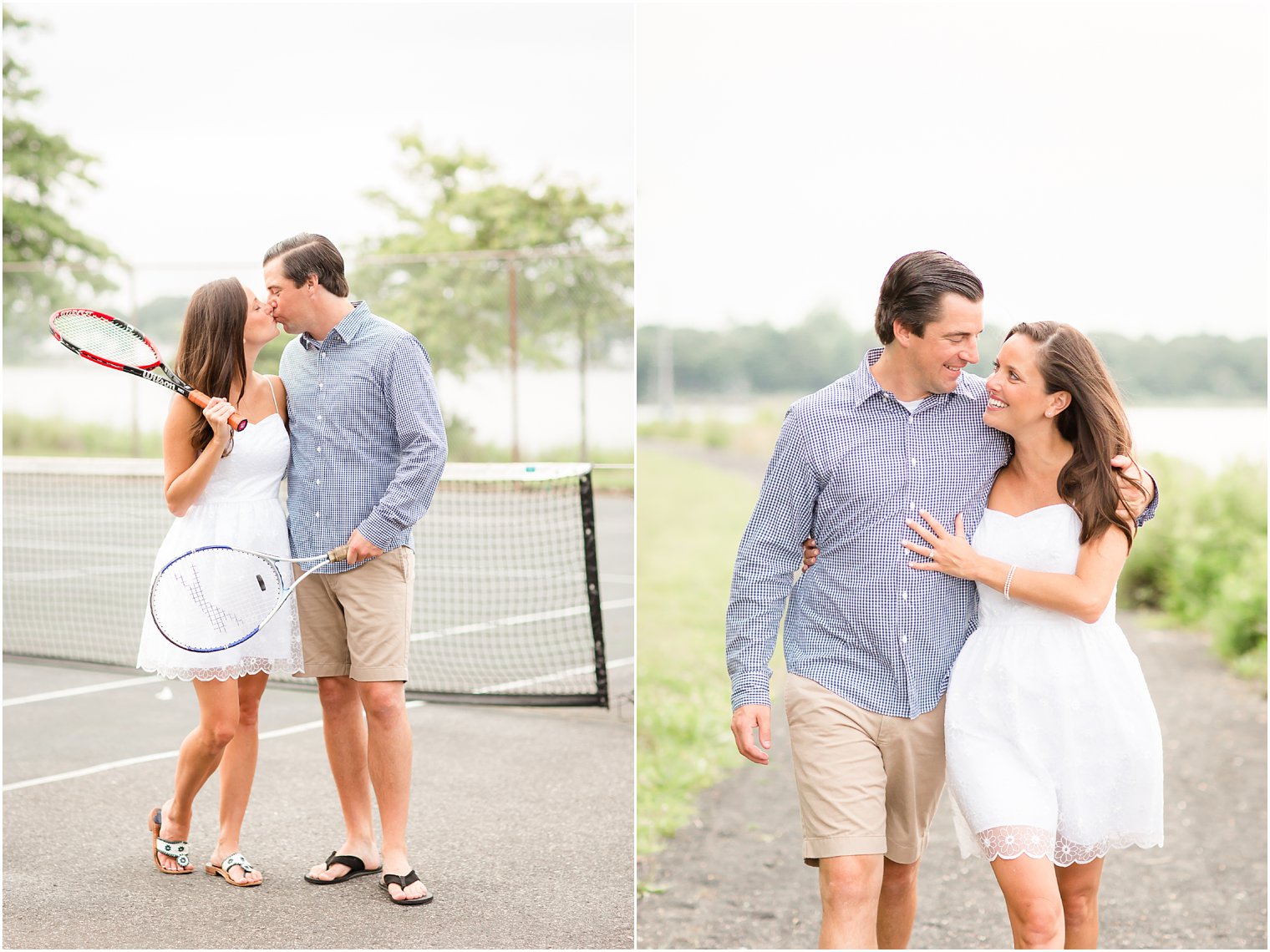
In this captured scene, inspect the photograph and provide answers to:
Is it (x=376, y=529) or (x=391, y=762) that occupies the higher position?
(x=376, y=529)

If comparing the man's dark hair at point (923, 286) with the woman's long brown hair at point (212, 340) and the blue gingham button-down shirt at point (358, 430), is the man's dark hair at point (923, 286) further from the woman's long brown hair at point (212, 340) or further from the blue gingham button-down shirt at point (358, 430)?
the woman's long brown hair at point (212, 340)

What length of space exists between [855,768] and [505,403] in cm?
1314

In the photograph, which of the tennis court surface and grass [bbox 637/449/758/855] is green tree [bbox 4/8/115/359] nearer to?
grass [bbox 637/449/758/855]

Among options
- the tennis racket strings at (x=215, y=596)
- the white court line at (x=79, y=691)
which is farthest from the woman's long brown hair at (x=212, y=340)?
the white court line at (x=79, y=691)

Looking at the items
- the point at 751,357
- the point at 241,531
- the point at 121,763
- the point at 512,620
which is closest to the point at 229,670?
the point at 241,531

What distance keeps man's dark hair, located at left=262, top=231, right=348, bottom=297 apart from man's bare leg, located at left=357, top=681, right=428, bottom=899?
111cm

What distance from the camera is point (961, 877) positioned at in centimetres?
484

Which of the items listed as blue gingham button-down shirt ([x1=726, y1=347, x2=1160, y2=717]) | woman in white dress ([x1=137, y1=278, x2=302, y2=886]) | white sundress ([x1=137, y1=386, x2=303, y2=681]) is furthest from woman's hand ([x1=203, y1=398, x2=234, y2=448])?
blue gingham button-down shirt ([x1=726, y1=347, x2=1160, y2=717])

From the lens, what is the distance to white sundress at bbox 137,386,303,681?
11.6ft

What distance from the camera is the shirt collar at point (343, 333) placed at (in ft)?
11.7

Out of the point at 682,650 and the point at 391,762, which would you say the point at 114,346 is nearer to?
the point at 391,762

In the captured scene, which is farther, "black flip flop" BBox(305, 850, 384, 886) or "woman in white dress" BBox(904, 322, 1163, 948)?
"black flip flop" BBox(305, 850, 384, 886)

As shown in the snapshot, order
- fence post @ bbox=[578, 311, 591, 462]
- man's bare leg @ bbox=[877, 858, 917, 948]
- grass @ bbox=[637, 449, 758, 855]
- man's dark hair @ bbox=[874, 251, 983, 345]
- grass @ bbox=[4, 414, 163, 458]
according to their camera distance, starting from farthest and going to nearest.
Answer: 1. grass @ bbox=[4, 414, 163, 458]
2. fence post @ bbox=[578, 311, 591, 462]
3. grass @ bbox=[637, 449, 758, 855]
4. man's bare leg @ bbox=[877, 858, 917, 948]
5. man's dark hair @ bbox=[874, 251, 983, 345]

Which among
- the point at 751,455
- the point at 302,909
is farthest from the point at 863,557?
the point at 751,455
